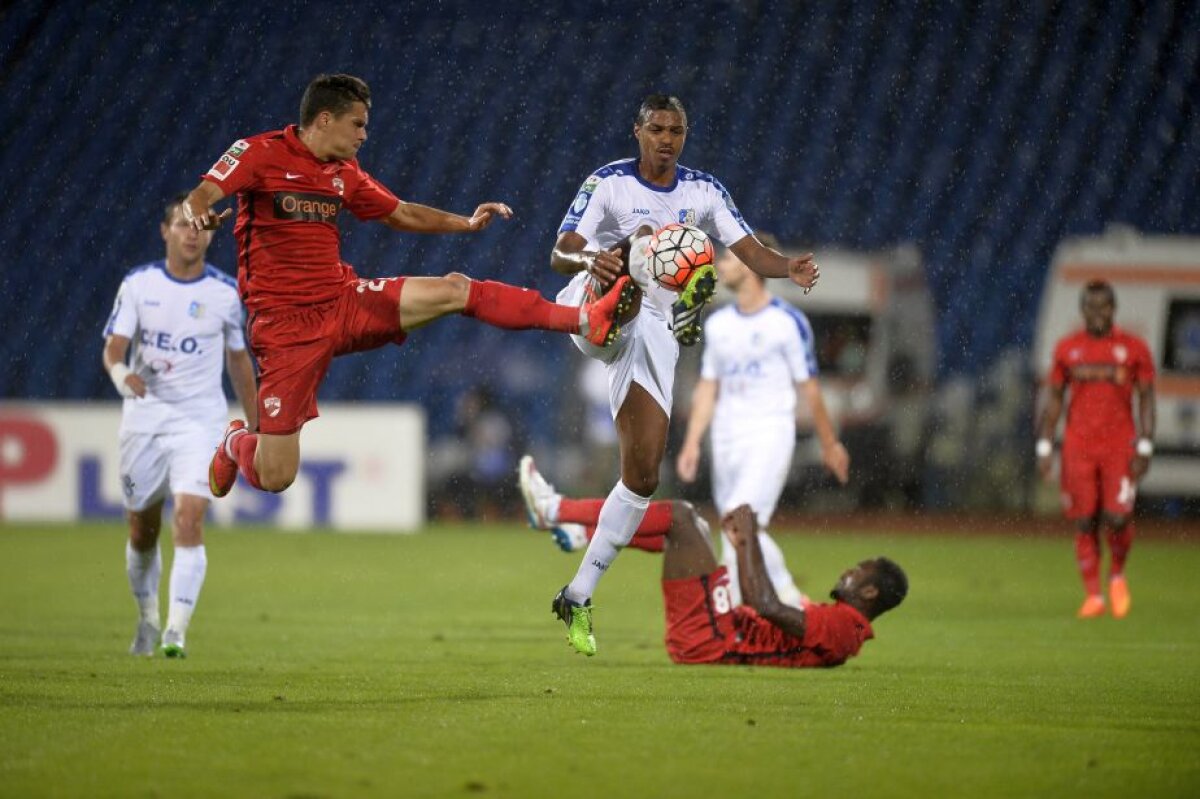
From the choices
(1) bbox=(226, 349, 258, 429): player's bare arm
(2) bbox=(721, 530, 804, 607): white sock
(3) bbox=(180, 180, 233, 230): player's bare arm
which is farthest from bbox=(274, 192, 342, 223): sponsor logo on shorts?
(2) bbox=(721, 530, 804, 607): white sock

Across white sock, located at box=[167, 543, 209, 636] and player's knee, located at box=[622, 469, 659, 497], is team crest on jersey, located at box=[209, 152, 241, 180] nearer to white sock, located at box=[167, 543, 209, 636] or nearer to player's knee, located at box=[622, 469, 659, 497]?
player's knee, located at box=[622, 469, 659, 497]

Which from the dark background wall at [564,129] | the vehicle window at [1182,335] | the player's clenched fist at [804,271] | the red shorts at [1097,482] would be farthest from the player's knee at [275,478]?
the vehicle window at [1182,335]

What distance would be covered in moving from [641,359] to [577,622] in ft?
4.14

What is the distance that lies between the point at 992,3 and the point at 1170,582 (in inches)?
775

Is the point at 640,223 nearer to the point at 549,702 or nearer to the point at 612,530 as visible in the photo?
the point at 612,530

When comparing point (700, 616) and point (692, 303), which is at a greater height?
point (692, 303)

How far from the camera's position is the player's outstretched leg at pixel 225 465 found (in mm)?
8102

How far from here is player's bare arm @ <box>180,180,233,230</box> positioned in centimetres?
674

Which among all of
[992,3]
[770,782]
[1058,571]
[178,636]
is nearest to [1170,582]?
[1058,571]

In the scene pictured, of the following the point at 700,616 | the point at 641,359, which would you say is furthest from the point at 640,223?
the point at 700,616

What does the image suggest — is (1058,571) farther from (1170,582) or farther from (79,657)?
(79,657)

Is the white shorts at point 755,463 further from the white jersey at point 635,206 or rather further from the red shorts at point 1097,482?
the white jersey at point 635,206

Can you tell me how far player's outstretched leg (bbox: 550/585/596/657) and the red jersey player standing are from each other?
55.1 inches

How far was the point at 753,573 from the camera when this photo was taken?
312 inches
